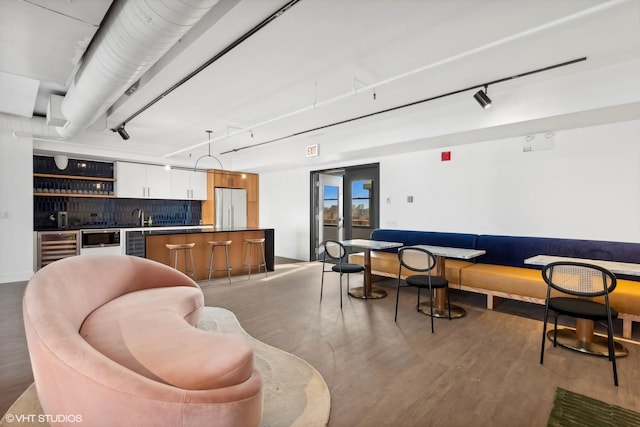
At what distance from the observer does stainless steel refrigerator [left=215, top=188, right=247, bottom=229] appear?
28.4 ft

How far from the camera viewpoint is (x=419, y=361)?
2.74 m

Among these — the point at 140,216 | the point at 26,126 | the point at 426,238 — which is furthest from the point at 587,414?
the point at 140,216

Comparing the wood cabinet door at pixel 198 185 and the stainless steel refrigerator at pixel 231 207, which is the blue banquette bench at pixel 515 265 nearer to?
the stainless steel refrigerator at pixel 231 207

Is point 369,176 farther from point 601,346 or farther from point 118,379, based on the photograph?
point 118,379

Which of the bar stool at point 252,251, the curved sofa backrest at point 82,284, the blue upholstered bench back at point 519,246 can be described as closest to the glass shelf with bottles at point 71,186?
the bar stool at point 252,251

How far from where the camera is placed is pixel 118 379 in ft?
4.31

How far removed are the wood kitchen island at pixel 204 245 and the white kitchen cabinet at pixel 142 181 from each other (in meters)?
1.78

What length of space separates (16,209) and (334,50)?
6.35 metres

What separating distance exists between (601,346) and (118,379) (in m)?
3.99

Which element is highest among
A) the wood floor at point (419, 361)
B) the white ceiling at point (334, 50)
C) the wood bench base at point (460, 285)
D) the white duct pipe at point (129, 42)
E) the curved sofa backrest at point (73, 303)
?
the white ceiling at point (334, 50)

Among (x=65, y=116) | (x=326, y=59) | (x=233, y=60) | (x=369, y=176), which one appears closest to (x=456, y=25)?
(x=326, y=59)

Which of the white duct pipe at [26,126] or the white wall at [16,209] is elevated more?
the white duct pipe at [26,126]

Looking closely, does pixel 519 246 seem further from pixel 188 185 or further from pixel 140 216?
pixel 140 216

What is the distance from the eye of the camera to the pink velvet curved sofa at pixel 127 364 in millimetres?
1300
